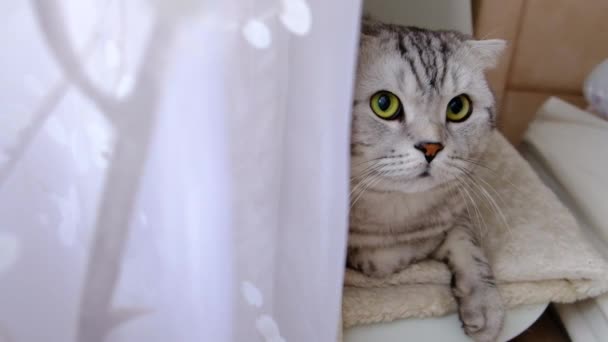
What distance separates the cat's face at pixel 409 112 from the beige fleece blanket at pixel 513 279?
0.17 meters

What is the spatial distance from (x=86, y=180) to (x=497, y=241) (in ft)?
2.27

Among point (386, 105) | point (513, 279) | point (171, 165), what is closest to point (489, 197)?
point (513, 279)

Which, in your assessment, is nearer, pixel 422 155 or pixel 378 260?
pixel 422 155

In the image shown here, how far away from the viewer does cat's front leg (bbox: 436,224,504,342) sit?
0.76 meters

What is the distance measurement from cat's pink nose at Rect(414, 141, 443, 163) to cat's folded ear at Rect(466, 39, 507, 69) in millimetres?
186

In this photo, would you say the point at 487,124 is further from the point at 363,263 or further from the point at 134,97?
the point at 134,97

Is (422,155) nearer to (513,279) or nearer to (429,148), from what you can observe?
(429,148)

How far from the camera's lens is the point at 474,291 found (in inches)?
30.4

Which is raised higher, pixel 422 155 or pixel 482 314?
pixel 422 155

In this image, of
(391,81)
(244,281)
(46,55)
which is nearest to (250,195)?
(244,281)

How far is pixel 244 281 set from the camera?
513mm

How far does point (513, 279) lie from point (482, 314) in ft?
0.32

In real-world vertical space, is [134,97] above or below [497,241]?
above

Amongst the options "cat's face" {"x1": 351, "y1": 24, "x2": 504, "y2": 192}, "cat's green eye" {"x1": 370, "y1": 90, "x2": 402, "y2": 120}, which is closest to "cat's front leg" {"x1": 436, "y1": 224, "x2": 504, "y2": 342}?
"cat's face" {"x1": 351, "y1": 24, "x2": 504, "y2": 192}
